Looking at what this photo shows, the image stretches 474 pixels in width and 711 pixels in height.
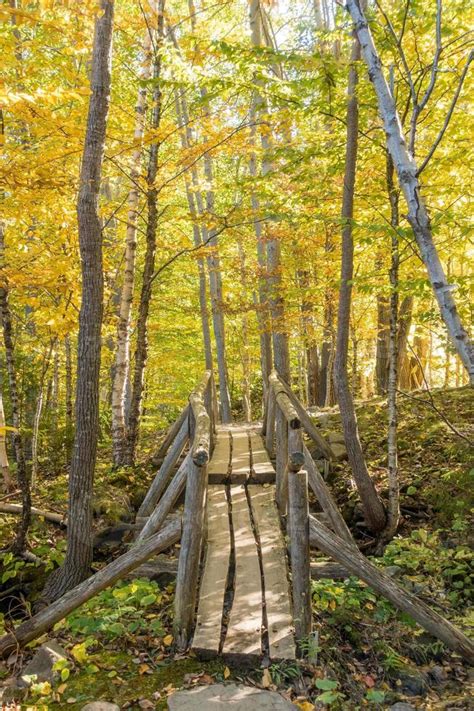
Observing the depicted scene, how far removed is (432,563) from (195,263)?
12.0 m

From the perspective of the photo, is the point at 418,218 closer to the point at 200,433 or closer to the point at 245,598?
the point at 200,433

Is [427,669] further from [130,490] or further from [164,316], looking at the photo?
[164,316]

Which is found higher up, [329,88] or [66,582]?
[329,88]

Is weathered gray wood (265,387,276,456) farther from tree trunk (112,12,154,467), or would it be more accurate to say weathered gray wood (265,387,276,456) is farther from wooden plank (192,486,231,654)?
tree trunk (112,12,154,467)

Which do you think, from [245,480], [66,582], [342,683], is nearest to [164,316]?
[245,480]

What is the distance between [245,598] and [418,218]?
11.0 ft

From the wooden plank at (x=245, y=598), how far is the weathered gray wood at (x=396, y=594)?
0.76 metres

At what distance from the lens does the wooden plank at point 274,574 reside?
362cm

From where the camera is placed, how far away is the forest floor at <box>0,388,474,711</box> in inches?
133

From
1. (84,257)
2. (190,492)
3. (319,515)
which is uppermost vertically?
(84,257)

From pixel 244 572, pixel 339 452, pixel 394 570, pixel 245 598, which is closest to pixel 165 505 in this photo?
pixel 244 572

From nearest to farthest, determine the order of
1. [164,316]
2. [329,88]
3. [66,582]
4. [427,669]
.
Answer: [427,669], [66,582], [329,88], [164,316]

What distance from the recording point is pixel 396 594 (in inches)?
157

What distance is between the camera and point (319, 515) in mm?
6699
